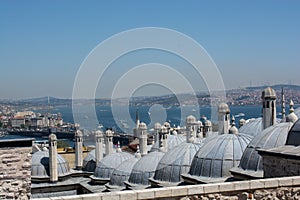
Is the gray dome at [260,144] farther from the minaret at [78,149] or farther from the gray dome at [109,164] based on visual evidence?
the minaret at [78,149]

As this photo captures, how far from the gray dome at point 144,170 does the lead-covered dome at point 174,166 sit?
887 mm

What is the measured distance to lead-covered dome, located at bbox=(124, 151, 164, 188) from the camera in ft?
48.9

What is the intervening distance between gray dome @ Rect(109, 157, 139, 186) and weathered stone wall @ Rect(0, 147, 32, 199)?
9.35 metres

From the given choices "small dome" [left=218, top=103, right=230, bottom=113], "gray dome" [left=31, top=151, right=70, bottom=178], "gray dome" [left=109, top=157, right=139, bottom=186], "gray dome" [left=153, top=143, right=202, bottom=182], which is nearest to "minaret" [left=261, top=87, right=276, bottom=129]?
"gray dome" [left=153, top=143, right=202, bottom=182]

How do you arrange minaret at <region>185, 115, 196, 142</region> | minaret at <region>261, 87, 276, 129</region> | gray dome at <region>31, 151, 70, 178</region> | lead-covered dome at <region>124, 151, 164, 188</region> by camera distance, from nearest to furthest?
1. minaret at <region>261, 87, 276, 129</region>
2. lead-covered dome at <region>124, 151, 164, 188</region>
3. minaret at <region>185, 115, 196, 142</region>
4. gray dome at <region>31, 151, 70, 178</region>

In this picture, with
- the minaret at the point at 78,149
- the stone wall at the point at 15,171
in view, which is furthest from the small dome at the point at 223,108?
the stone wall at the point at 15,171

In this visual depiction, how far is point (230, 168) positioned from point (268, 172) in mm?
2797

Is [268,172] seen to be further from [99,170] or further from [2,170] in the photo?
[99,170]

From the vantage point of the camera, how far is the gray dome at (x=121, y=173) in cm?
1636

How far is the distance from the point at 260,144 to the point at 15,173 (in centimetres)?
591

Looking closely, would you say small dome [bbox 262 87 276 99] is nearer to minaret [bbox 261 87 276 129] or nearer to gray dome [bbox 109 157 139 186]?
minaret [bbox 261 87 276 129]

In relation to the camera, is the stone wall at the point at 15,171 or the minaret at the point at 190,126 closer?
the stone wall at the point at 15,171

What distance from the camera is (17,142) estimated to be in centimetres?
733

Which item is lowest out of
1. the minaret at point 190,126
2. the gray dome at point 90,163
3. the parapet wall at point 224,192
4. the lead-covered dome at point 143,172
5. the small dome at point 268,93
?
the gray dome at point 90,163
